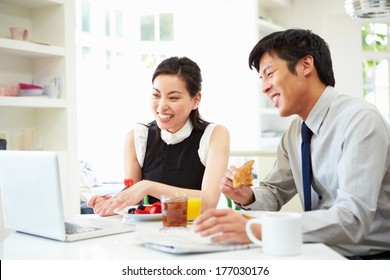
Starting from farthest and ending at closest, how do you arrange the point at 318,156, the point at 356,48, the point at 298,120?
the point at 356,48 < the point at 298,120 < the point at 318,156

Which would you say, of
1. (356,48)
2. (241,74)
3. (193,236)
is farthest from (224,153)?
(356,48)

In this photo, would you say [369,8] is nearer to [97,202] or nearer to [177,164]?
[177,164]

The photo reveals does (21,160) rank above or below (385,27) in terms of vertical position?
below

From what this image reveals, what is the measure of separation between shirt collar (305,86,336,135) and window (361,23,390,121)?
223 inches

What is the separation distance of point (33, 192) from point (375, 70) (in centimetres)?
652

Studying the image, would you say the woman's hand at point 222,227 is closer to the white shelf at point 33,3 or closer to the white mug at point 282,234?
the white mug at point 282,234

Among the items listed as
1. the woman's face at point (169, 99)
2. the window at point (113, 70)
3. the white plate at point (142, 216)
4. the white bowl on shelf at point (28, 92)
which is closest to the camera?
the white plate at point (142, 216)

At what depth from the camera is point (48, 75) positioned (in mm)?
3982

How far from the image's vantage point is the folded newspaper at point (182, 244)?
3.86 feet

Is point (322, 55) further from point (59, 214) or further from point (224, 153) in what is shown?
point (59, 214)

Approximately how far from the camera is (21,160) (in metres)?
1.39

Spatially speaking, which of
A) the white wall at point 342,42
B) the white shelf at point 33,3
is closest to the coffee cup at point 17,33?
the white shelf at point 33,3

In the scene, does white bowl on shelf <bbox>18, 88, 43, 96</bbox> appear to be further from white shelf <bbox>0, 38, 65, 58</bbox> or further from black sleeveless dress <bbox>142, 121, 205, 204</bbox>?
black sleeveless dress <bbox>142, 121, 205, 204</bbox>

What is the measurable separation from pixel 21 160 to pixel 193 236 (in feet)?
1.66
